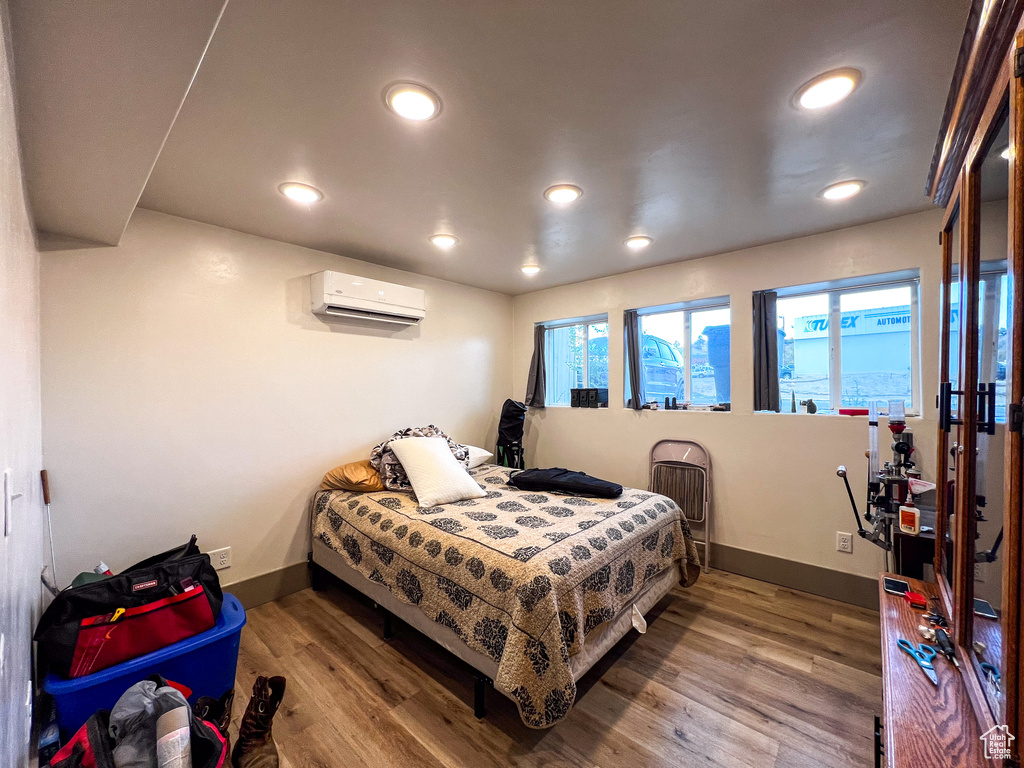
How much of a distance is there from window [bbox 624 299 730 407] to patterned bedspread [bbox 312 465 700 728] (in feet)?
3.91

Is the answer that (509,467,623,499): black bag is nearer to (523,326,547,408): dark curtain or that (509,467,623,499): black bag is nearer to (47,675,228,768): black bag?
(523,326,547,408): dark curtain

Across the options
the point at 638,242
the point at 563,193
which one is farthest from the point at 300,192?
the point at 638,242

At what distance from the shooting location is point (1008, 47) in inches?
32.4

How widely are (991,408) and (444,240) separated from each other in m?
2.70

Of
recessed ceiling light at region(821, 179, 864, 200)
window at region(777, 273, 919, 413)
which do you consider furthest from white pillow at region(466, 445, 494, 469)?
recessed ceiling light at region(821, 179, 864, 200)

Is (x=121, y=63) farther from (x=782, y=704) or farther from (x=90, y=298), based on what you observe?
(x=782, y=704)

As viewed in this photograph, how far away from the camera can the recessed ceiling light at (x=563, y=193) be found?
6.89ft

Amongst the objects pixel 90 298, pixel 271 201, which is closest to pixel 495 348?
pixel 271 201

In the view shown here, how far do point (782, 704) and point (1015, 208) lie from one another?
211cm

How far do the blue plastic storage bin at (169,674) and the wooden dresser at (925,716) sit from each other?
2.32 meters

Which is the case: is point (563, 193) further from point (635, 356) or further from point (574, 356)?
point (574, 356)

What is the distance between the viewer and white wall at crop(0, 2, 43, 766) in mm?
896

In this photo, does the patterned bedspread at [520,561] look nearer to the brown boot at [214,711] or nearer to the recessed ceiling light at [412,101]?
the brown boot at [214,711]

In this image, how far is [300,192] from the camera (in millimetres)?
2158
